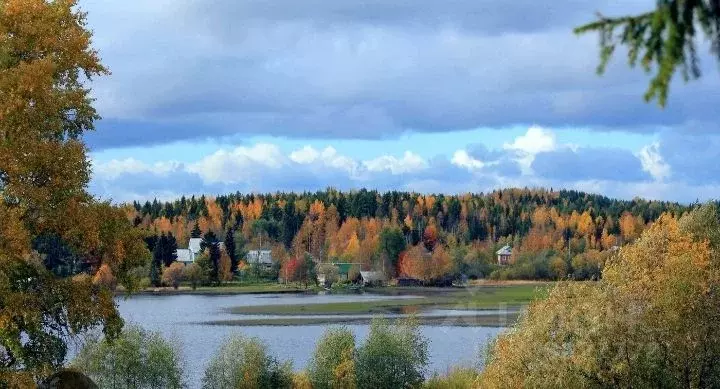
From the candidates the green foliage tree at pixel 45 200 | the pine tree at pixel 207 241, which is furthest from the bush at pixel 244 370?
the pine tree at pixel 207 241

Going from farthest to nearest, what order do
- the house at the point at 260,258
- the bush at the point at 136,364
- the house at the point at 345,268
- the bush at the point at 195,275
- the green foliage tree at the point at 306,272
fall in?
the house at the point at 260,258 < the house at the point at 345,268 < the green foliage tree at the point at 306,272 < the bush at the point at 195,275 < the bush at the point at 136,364

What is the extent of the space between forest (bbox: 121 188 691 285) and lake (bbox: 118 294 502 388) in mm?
29554

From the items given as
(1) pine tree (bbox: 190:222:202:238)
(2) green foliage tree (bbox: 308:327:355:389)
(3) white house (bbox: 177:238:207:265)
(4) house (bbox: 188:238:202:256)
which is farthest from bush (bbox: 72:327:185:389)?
(1) pine tree (bbox: 190:222:202:238)

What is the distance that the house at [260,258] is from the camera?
14525 centimetres

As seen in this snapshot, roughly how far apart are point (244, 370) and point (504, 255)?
11790 centimetres

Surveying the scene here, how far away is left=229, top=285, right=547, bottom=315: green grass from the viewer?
83894 mm

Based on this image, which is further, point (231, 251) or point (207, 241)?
point (231, 251)

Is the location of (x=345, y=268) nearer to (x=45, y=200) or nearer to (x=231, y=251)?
(x=231, y=251)

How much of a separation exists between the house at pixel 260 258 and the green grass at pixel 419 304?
38.3 meters

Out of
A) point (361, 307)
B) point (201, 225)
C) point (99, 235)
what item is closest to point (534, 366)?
point (99, 235)

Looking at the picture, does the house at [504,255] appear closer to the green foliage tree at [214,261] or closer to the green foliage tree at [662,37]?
the green foliage tree at [214,261]

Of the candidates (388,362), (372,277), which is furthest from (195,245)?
(388,362)

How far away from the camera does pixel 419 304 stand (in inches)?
3676

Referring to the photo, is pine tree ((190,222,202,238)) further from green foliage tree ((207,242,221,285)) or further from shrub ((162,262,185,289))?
shrub ((162,262,185,289))
